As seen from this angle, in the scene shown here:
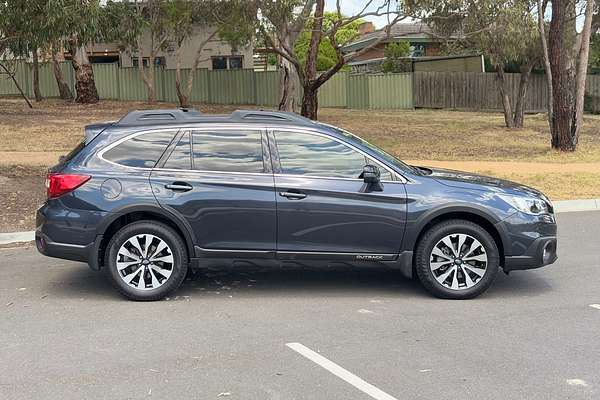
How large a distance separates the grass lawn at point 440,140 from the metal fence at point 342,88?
13.0 feet

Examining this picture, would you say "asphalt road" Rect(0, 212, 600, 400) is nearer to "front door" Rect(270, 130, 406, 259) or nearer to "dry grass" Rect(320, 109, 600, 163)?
"front door" Rect(270, 130, 406, 259)

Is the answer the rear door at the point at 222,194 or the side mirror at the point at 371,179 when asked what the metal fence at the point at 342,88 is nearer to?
the rear door at the point at 222,194

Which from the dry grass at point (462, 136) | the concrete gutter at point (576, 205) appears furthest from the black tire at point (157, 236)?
the dry grass at point (462, 136)

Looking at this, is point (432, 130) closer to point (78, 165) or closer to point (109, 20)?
point (109, 20)

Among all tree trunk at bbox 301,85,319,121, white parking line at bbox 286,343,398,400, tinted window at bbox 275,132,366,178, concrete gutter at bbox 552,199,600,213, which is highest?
tree trunk at bbox 301,85,319,121

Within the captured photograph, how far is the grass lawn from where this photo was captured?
14.8 metres

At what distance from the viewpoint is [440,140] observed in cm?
2148

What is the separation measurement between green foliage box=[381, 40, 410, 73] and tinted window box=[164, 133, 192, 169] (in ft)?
115

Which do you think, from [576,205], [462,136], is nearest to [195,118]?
[576,205]

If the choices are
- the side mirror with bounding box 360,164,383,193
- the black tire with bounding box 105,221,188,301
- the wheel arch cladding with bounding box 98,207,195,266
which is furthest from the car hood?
the black tire with bounding box 105,221,188,301

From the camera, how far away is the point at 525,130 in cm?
2503

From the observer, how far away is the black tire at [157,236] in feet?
20.9

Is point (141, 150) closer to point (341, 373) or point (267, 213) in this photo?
point (267, 213)

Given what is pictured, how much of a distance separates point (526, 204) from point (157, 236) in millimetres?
3397
